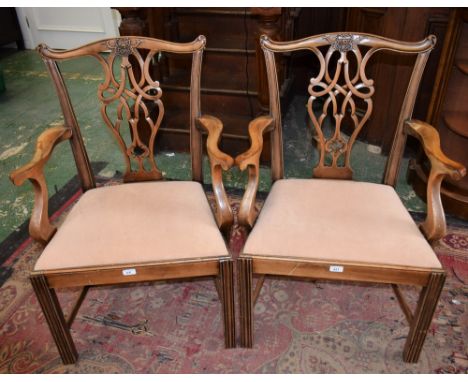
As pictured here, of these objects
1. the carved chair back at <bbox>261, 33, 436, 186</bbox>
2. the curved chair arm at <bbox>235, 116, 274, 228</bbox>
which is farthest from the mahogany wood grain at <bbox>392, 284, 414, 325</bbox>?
the curved chair arm at <bbox>235, 116, 274, 228</bbox>

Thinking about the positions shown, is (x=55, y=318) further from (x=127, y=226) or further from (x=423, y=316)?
(x=423, y=316)

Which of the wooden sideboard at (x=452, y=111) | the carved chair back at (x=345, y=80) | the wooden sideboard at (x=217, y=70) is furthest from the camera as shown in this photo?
the wooden sideboard at (x=217, y=70)

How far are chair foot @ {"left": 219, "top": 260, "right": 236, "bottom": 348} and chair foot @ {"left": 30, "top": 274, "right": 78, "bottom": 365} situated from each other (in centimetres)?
53

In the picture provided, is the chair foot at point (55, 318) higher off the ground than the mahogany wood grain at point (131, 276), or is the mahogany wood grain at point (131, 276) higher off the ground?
the mahogany wood grain at point (131, 276)

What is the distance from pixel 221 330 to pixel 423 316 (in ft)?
2.33

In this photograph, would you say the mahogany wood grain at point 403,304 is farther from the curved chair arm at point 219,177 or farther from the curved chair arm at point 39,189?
the curved chair arm at point 39,189

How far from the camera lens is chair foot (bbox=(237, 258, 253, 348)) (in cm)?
136

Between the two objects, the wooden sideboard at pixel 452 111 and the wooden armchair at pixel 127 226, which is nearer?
the wooden armchair at pixel 127 226

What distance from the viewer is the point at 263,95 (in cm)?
237

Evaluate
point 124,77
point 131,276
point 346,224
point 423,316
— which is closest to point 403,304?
point 423,316

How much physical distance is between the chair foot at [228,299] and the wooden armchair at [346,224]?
3cm

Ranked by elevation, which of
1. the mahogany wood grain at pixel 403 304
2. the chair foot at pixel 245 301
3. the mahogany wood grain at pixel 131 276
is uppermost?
the mahogany wood grain at pixel 131 276

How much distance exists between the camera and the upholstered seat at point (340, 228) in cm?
132

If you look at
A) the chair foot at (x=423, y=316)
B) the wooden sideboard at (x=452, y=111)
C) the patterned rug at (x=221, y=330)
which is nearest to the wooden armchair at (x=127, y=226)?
the patterned rug at (x=221, y=330)
